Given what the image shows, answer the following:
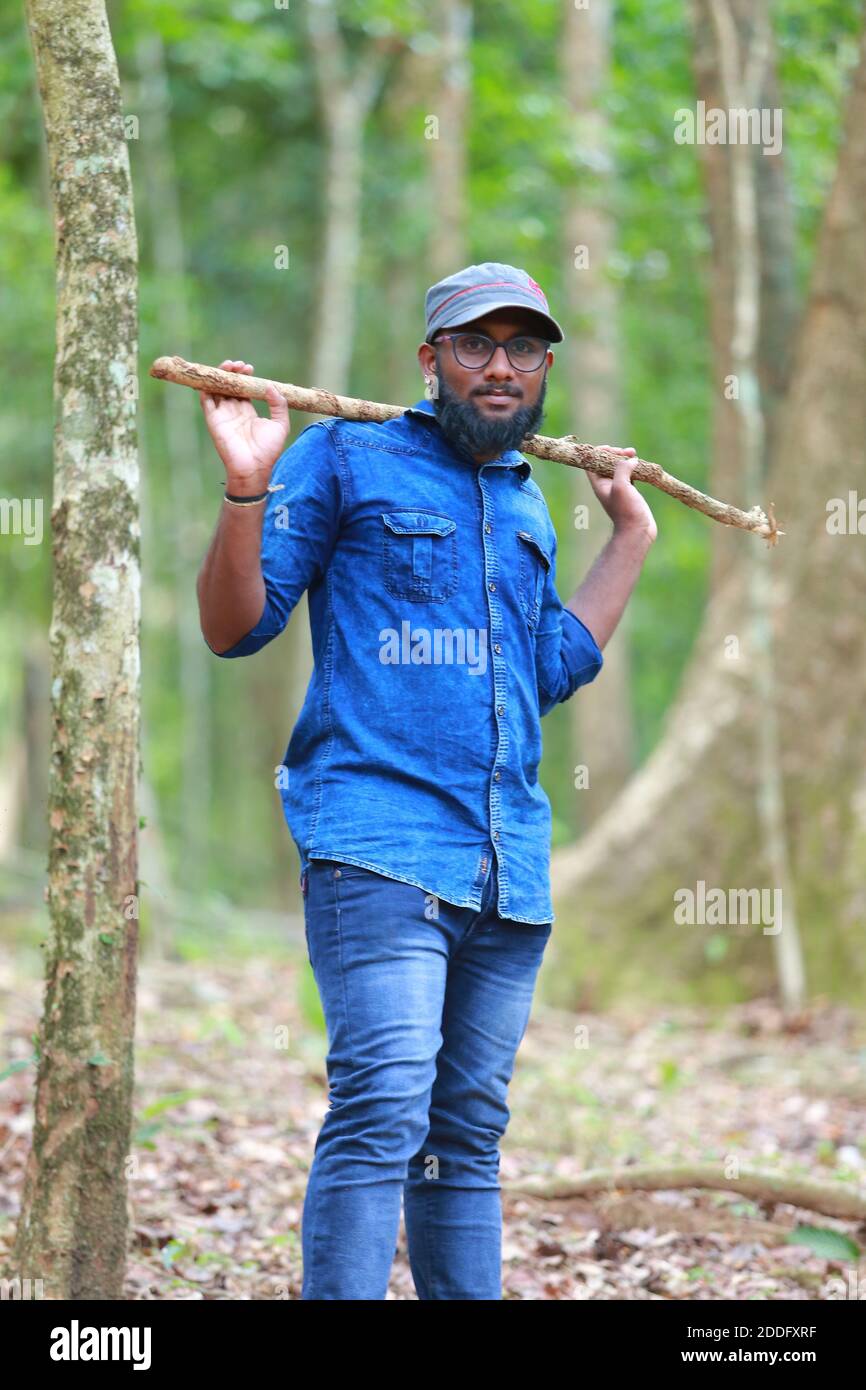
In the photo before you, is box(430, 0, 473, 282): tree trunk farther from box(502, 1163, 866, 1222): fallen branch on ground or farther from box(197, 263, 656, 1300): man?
box(197, 263, 656, 1300): man

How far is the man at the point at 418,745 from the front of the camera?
122 inches

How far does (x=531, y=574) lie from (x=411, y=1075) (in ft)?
3.91

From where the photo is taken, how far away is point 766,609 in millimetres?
9086

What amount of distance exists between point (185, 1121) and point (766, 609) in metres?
4.87

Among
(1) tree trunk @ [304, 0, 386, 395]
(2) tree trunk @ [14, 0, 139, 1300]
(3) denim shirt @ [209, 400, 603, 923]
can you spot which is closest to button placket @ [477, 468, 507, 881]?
(3) denim shirt @ [209, 400, 603, 923]

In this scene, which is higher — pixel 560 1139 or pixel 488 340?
pixel 488 340

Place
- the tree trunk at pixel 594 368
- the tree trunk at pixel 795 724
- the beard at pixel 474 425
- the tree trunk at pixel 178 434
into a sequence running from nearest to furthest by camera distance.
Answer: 1. the beard at pixel 474 425
2. the tree trunk at pixel 795 724
3. the tree trunk at pixel 594 368
4. the tree trunk at pixel 178 434

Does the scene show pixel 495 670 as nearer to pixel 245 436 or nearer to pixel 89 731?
pixel 245 436

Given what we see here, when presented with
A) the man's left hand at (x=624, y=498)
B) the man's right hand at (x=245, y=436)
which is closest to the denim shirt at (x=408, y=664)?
the man's right hand at (x=245, y=436)

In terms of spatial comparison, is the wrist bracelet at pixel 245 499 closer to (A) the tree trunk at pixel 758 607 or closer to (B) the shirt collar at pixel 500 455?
(B) the shirt collar at pixel 500 455

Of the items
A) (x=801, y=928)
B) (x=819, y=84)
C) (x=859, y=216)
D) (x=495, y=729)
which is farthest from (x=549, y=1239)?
(x=819, y=84)

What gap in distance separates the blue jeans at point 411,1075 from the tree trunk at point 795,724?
18.8ft

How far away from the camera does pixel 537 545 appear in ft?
11.8

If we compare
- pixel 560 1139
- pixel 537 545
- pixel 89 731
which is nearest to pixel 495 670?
pixel 537 545
